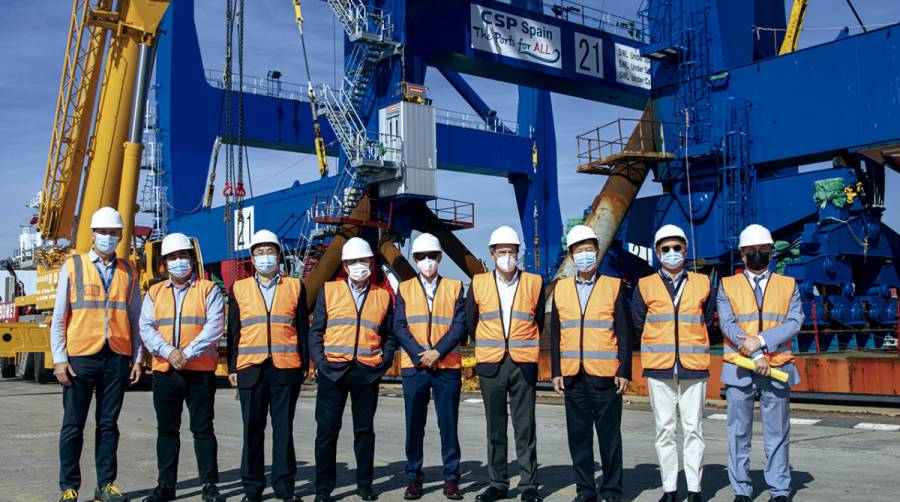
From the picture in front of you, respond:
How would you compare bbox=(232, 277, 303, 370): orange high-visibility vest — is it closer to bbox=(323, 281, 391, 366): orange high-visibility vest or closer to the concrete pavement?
bbox=(323, 281, 391, 366): orange high-visibility vest

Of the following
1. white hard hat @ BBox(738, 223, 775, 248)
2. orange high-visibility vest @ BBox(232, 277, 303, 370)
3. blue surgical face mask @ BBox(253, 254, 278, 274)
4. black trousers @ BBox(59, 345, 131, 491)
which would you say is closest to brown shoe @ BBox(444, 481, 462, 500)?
orange high-visibility vest @ BBox(232, 277, 303, 370)

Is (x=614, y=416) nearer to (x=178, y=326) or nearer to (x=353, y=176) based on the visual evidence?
(x=178, y=326)

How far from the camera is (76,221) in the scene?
63.2 ft

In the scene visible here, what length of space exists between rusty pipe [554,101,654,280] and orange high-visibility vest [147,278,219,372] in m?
15.9

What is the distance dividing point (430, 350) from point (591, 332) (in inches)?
50.4

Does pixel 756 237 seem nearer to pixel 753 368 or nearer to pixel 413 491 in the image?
pixel 753 368

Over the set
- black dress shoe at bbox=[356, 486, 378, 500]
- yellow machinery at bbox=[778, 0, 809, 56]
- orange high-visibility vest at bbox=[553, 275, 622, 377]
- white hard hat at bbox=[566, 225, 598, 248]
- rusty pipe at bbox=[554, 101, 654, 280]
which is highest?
yellow machinery at bbox=[778, 0, 809, 56]

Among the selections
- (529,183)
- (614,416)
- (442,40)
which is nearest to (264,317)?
(614,416)

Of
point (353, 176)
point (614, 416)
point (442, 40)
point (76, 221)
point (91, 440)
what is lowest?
point (91, 440)

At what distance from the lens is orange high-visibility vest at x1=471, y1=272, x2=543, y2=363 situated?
6.97 m

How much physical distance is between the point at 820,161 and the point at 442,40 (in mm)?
10371

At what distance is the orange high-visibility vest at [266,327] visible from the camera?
6.84 m

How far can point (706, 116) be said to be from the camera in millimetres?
22328

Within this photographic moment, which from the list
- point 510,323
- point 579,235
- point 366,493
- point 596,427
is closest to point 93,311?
point 366,493
